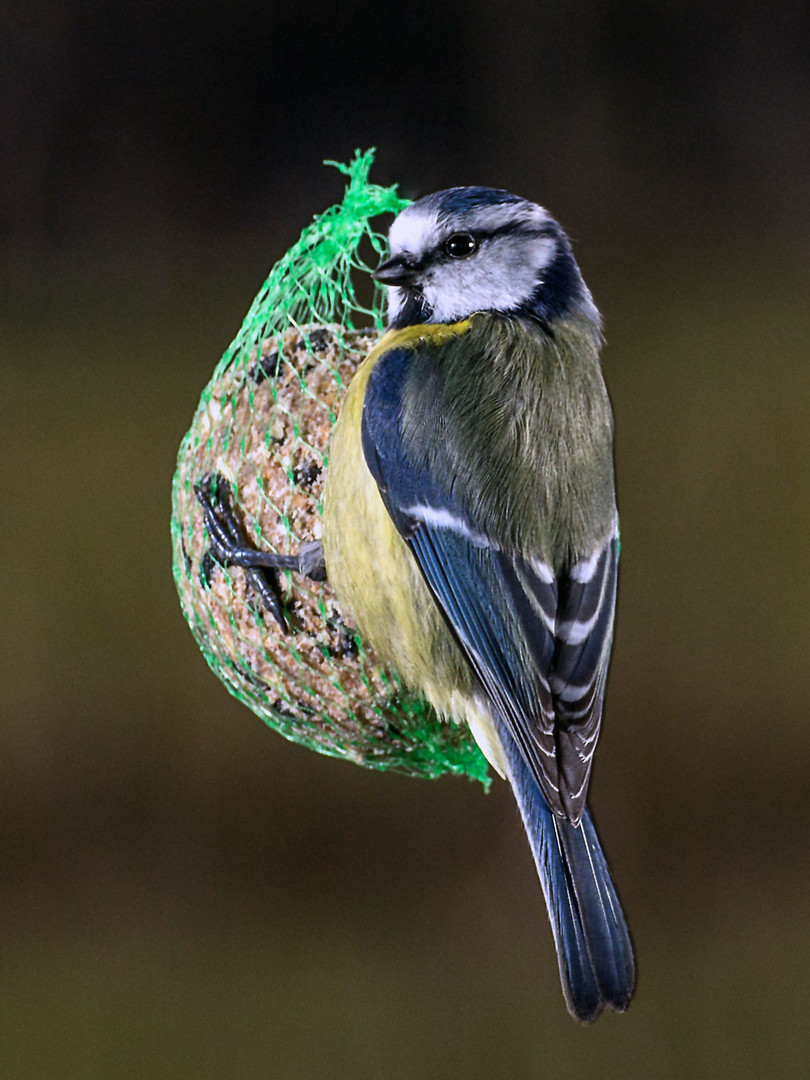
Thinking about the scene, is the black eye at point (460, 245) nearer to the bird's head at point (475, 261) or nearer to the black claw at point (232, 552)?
the bird's head at point (475, 261)

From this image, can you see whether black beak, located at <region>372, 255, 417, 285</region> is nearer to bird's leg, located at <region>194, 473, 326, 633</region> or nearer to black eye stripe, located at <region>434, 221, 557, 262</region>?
black eye stripe, located at <region>434, 221, 557, 262</region>

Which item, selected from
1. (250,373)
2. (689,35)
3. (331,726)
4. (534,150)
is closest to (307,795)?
(331,726)

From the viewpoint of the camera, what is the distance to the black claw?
3.12ft

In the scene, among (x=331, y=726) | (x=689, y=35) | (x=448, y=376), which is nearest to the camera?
(x=448, y=376)

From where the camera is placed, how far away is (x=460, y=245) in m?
0.93

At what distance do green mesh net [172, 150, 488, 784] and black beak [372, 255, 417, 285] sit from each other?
0.26ft

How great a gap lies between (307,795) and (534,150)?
0.96 meters

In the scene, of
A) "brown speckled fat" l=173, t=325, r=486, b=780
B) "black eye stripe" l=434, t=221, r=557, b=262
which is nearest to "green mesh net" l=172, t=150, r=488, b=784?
"brown speckled fat" l=173, t=325, r=486, b=780

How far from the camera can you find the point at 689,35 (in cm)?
166

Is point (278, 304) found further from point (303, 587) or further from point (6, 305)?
point (6, 305)

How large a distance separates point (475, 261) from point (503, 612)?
283 mm

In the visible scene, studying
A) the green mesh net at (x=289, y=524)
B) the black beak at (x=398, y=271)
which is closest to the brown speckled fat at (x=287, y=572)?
the green mesh net at (x=289, y=524)

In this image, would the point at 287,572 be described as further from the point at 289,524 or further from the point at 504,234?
the point at 504,234

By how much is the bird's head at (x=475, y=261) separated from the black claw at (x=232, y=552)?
0.20m
